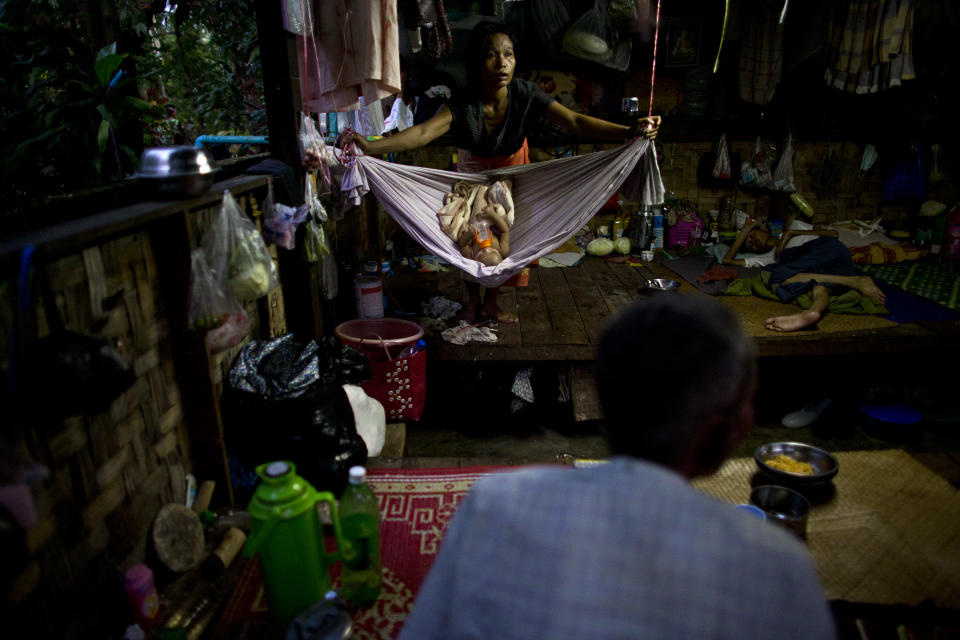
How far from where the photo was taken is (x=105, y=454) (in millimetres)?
1398

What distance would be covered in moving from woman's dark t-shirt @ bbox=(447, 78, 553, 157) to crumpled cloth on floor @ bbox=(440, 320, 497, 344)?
1.02 meters

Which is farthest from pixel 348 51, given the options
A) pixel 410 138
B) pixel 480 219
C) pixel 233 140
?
pixel 233 140

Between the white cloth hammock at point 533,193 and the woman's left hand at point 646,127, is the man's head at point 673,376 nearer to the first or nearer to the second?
the white cloth hammock at point 533,193

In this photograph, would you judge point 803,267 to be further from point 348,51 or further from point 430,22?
point 348,51

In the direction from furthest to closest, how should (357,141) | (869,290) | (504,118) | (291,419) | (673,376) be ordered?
(869,290)
(504,118)
(357,141)
(291,419)
(673,376)

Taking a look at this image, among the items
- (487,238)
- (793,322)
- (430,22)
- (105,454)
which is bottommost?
(793,322)

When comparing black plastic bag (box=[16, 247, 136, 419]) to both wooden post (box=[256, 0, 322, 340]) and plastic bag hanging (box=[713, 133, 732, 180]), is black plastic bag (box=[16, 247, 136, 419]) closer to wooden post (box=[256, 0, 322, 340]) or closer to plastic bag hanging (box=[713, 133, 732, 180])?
wooden post (box=[256, 0, 322, 340])

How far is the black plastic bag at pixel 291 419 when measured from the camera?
1.85 meters

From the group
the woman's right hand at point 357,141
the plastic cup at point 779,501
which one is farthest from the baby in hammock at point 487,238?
the plastic cup at point 779,501

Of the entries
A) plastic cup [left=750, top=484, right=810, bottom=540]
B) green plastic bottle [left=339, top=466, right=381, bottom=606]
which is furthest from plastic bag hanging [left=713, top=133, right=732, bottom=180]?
green plastic bottle [left=339, top=466, right=381, bottom=606]

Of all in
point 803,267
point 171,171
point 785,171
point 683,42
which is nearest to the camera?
point 171,171

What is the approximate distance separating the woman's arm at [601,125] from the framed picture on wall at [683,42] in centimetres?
255

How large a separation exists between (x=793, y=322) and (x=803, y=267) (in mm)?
955

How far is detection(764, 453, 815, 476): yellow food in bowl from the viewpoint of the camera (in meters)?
1.84
